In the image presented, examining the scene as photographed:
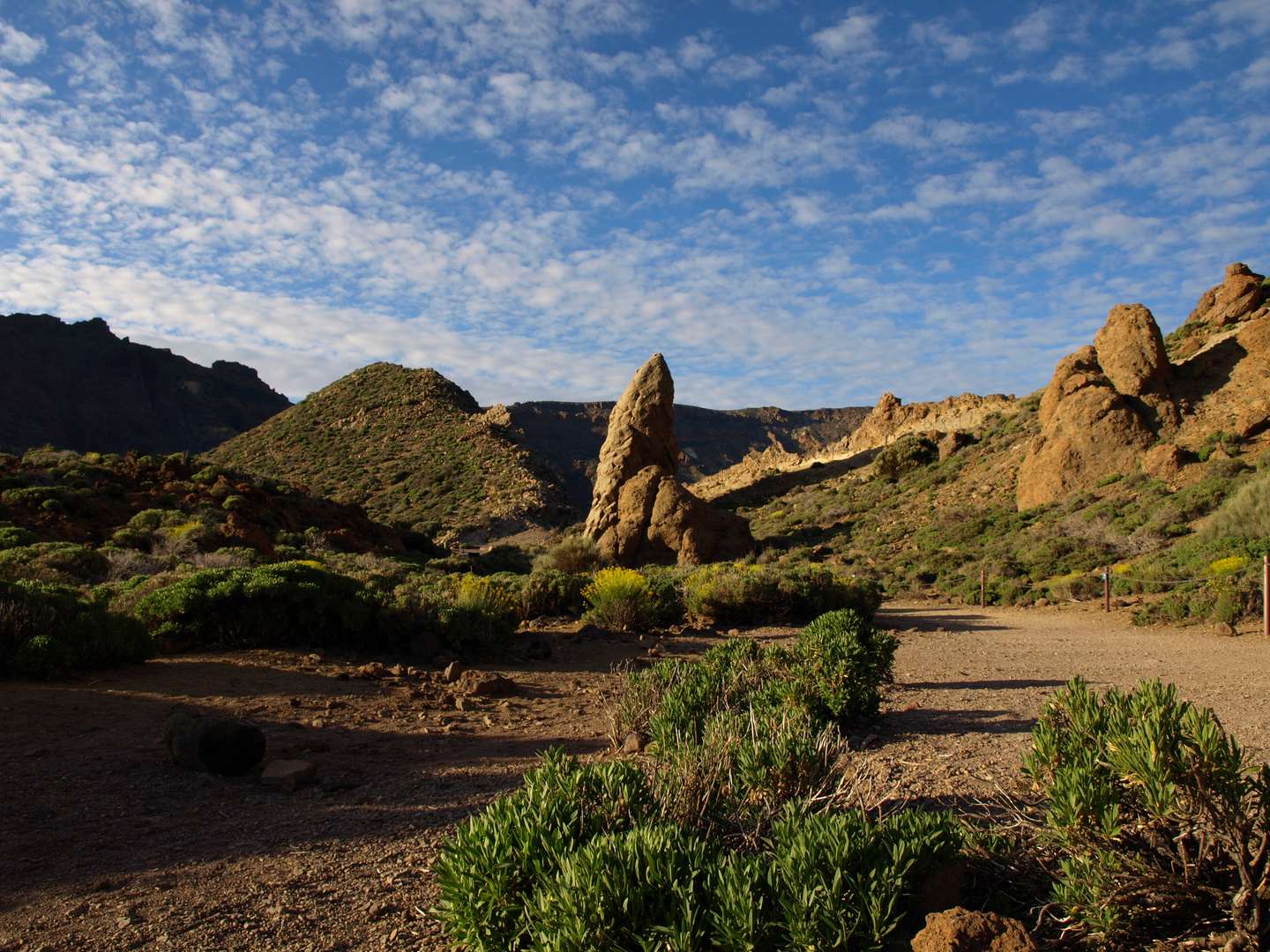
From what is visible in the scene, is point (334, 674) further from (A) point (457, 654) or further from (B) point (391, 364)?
(B) point (391, 364)

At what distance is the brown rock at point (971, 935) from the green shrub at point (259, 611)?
7587 millimetres

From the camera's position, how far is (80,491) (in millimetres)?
18156

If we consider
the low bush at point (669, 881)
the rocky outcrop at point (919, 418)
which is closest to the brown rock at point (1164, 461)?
the rocky outcrop at point (919, 418)

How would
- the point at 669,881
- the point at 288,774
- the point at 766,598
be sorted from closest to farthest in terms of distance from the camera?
the point at 669,881, the point at 288,774, the point at 766,598

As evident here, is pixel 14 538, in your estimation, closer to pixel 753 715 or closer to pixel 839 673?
pixel 839 673

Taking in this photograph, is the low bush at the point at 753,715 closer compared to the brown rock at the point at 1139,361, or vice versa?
the low bush at the point at 753,715

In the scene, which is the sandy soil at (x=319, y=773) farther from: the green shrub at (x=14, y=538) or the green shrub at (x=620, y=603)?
the green shrub at (x=14, y=538)

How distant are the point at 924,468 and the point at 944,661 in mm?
24616

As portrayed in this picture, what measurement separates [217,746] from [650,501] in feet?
54.1

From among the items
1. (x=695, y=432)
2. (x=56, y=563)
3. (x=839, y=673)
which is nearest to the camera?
(x=839, y=673)

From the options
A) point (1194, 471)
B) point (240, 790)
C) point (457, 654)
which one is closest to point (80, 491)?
Answer: point (457, 654)

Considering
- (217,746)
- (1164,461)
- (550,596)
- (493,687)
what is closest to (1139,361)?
(1164,461)

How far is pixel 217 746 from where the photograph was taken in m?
4.47

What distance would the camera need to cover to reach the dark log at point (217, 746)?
4465 millimetres
